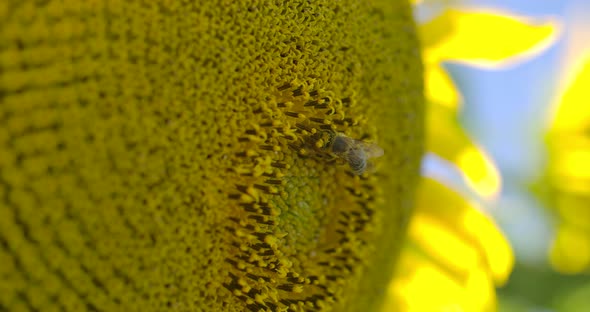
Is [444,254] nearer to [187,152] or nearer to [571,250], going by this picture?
[571,250]

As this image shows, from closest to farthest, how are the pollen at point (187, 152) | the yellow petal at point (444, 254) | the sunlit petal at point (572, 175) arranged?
the pollen at point (187, 152)
the yellow petal at point (444, 254)
the sunlit petal at point (572, 175)

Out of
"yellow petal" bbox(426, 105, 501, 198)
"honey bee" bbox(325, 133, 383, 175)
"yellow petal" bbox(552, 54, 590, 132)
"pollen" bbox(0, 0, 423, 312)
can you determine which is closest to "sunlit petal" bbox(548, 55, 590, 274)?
"yellow petal" bbox(552, 54, 590, 132)

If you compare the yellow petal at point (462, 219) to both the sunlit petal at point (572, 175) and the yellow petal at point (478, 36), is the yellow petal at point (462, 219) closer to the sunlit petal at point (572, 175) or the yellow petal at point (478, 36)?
the yellow petal at point (478, 36)

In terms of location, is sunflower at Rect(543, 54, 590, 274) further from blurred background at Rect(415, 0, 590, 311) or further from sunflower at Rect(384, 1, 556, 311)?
sunflower at Rect(384, 1, 556, 311)

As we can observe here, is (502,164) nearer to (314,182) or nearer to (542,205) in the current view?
(542,205)

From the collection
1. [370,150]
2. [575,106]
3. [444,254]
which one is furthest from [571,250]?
[370,150]

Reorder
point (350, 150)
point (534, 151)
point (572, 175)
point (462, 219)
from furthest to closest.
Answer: point (534, 151) < point (572, 175) < point (462, 219) < point (350, 150)

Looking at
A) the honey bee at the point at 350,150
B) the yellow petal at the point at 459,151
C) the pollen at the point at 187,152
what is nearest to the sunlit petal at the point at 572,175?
the yellow petal at the point at 459,151
